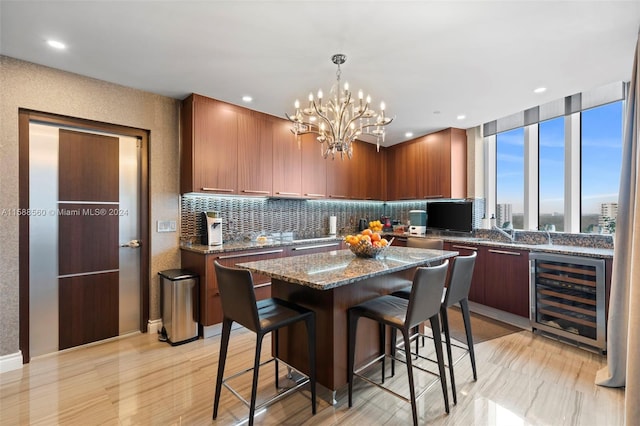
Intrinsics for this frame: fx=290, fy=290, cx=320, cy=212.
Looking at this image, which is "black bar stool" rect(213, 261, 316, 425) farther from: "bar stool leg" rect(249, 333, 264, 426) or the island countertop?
the island countertop

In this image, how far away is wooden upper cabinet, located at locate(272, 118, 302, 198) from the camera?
3.93 meters

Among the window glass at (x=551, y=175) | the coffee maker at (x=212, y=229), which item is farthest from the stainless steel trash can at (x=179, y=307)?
the window glass at (x=551, y=175)

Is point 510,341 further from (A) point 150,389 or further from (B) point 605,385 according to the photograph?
(A) point 150,389

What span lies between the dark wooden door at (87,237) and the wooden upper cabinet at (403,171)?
13.7ft

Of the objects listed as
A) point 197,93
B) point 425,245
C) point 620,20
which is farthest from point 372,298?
point 197,93

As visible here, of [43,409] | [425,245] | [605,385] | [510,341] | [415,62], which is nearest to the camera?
[43,409]

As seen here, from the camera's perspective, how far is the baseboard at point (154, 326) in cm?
313

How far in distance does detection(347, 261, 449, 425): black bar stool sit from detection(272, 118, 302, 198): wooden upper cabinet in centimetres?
236

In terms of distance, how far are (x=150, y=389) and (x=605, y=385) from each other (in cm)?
336

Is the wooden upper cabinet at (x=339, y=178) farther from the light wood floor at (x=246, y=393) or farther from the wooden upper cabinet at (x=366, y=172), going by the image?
the light wood floor at (x=246, y=393)

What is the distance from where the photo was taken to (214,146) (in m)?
3.33

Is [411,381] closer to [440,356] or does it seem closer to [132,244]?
[440,356]

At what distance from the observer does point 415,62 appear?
2.51 m

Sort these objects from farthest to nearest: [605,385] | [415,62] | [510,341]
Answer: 1. [510,341]
2. [415,62]
3. [605,385]
